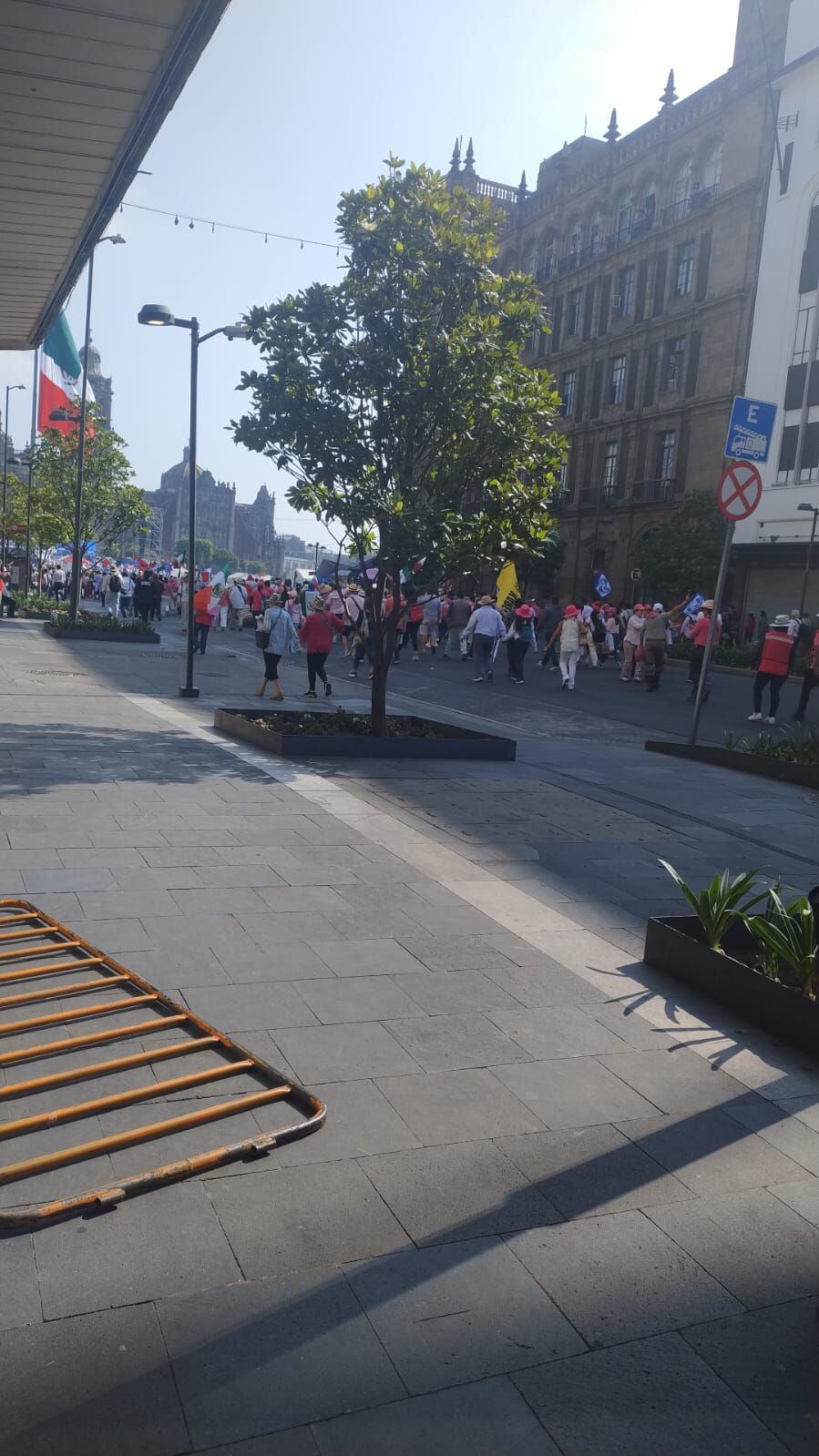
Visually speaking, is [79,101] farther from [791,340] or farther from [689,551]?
[791,340]

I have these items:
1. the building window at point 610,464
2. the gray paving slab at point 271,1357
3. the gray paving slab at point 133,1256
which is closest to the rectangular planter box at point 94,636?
the gray paving slab at point 133,1256

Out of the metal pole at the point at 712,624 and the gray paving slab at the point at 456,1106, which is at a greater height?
the metal pole at the point at 712,624

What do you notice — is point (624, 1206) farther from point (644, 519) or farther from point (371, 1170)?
point (644, 519)

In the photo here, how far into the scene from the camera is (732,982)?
488 centimetres

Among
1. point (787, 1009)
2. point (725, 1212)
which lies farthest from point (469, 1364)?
point (787, 1009)

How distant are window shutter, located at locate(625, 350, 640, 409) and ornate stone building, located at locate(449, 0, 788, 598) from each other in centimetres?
7

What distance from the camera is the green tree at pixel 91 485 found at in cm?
3175

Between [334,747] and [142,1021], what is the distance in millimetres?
6682

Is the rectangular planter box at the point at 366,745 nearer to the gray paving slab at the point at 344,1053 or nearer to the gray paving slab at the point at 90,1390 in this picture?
the gray paving slab at the point at 344,1053

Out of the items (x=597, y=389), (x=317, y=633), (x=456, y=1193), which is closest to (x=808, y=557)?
(x=597, y=389)

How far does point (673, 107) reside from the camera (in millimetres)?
45219

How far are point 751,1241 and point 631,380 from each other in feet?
155

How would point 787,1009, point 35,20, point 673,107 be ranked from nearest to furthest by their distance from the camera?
point 787,1009, point 35,20, point 673,107

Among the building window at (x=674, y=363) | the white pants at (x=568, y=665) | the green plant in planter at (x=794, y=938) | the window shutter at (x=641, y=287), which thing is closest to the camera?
the green plant in planter at (x=794, y=938)
